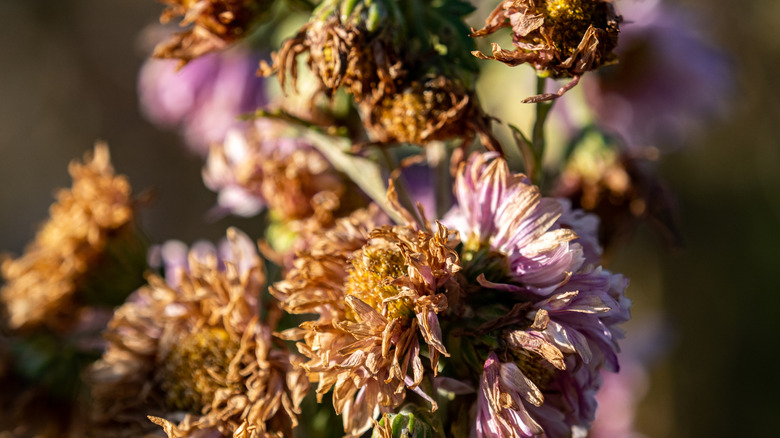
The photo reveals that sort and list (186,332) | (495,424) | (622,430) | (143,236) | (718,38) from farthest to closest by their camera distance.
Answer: (718,38) < (622,430) < (143,236) < (186,332) < (495,424)

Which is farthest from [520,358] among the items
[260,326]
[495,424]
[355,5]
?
[355,5]

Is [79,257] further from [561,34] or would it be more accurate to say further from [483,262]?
[561,34]

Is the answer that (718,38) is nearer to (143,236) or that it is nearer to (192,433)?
(143,236)

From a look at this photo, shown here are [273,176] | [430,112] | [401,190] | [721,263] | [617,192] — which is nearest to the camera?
[430,112]

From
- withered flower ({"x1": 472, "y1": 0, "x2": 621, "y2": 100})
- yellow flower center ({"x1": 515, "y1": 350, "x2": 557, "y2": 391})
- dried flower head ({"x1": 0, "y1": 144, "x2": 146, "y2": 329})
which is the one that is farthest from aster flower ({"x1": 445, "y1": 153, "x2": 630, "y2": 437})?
dried flower head ({"x1": 0, "y1": 144, "x2": 146, "y2": 329})

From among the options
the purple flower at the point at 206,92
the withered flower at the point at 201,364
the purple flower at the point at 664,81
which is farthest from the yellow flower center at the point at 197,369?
the purple flower at the point at 664,81

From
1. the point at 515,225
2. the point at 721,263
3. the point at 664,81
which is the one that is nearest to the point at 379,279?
the point at 515,225

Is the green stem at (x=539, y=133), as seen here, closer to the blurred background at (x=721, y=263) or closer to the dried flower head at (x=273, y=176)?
the dried flower head at (x=273, y=176)
